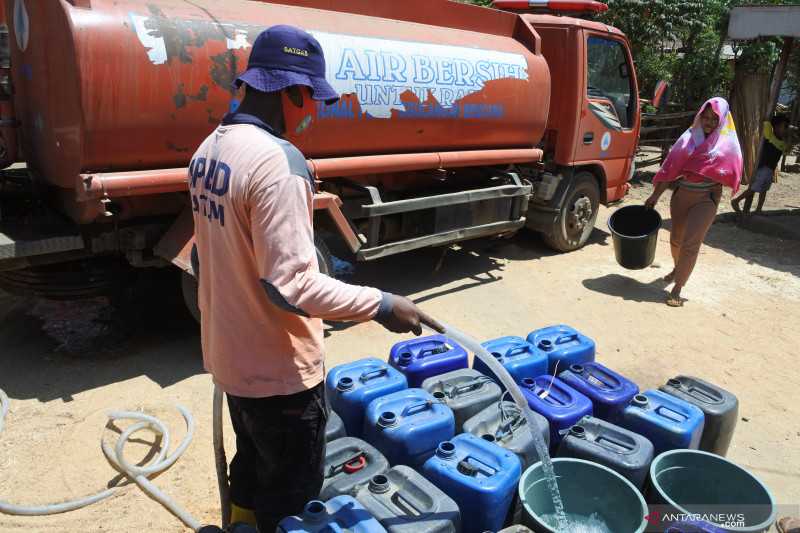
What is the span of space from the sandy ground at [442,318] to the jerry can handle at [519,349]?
1.46 meters

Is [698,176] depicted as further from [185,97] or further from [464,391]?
[185,97]

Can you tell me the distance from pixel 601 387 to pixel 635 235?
3835mm

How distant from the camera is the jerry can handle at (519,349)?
10.7 feet

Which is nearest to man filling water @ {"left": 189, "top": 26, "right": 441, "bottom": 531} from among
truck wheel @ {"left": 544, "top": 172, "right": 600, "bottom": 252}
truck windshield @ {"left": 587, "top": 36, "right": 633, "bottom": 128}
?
truck wheel @ {"left": 544, "top": 172, "right": 600, "bottom": 252}

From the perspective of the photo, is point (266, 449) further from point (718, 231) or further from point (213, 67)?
point (718, 231)

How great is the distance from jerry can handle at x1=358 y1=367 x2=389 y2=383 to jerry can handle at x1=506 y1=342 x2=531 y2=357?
27.0 inches

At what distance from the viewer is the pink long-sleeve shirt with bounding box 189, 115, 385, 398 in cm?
163

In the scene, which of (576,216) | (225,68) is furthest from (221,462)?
(576,216)

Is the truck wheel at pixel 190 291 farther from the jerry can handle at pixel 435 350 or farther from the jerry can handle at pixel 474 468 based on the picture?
the jerry can handle at pixel 474 468

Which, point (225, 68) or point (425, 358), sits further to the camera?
point (225, 68)

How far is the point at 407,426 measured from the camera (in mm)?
2543

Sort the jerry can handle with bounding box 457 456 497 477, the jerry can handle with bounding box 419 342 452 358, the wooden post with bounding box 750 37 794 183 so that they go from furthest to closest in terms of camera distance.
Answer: the wooden post with bounding box 750 37 794 183 → the jerry can handle with bounding box 419 342 452 358 → the jerry can handle with bounding box 457 456 497 477

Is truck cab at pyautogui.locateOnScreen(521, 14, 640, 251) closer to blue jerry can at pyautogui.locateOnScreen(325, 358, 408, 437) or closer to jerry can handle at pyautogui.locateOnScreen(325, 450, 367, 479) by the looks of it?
blue jerry can at pyautogui.locateOnScreen(325, 358, 408, 437)

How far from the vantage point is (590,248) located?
768 cm
